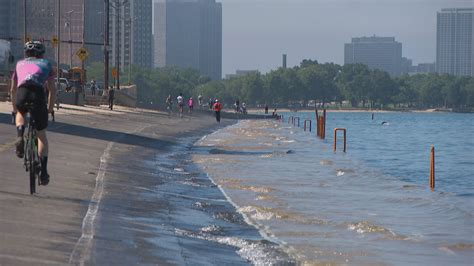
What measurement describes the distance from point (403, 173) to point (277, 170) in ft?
19.7

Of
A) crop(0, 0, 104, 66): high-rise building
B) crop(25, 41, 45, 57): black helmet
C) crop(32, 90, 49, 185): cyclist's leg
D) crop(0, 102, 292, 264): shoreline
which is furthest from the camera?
crop(0, 0, 104, 66): high-rise building

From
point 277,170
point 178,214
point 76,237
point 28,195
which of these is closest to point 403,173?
point 277,170

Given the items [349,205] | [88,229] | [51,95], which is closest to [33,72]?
[51,95]

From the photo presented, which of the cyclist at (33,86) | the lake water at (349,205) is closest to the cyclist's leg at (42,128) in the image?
the cyclist at (33,86)

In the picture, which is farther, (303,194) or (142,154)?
(142,154)

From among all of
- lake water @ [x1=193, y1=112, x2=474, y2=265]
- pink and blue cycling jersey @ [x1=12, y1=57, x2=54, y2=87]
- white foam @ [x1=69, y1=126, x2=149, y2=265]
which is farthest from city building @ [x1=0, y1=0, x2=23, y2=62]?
pink and blue cycling jersey @ [x1=12, y1=57, x2=54, y2=87]

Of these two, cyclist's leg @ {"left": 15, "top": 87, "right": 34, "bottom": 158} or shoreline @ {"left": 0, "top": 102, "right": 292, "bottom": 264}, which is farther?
cyclist's leg @ {"left": 15, "top": 87, "right": 34, "bottom": 158}

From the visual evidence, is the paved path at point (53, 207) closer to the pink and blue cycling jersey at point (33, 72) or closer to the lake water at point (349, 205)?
the pink and blue cycling jersey at point (33, 72)

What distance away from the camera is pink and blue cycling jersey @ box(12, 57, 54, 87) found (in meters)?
12.8

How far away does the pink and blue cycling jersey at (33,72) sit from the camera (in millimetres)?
12777

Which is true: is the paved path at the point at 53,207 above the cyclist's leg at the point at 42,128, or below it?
below

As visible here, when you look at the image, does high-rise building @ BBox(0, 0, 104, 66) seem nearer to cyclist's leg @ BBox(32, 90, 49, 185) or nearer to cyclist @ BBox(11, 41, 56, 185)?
cyclist's leg @ BBox(32, 90, 49, 185)

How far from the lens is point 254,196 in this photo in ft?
73.2

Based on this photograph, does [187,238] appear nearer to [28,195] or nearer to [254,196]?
[28,195]
